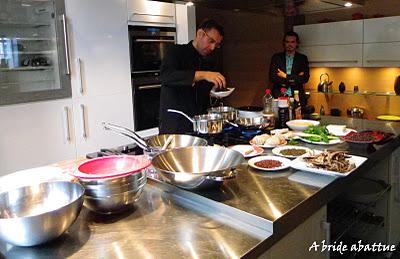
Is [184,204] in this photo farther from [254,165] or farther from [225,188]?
[254,165]

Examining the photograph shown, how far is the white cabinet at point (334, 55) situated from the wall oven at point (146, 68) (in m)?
1.85

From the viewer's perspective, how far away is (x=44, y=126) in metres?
2.75

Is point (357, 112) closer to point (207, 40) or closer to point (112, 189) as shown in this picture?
point (207, 40)

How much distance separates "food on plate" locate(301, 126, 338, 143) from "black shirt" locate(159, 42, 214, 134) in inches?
28.4

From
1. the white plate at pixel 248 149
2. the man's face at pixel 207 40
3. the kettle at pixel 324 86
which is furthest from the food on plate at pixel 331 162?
the kettle at pixel 324 86

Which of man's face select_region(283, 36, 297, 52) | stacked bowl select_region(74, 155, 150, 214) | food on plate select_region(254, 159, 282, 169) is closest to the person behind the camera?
stacked bowl select_region(74, 155, 150, 214)

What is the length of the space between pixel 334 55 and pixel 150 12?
2.21m

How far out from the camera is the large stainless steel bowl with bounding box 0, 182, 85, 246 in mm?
889

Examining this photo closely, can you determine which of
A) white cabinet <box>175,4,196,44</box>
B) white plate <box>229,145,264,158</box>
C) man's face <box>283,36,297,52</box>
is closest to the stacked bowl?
white plate <box>229,145,264,158</box>

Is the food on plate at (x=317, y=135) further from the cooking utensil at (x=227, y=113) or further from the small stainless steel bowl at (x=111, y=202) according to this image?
the small stainless steel bowl at (x=111, y=202)

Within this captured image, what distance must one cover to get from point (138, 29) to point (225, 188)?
240 cm

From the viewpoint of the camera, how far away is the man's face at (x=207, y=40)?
2.35 metres

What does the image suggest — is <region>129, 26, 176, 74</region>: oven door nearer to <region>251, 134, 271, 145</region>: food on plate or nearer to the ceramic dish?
<region>251, 134, 271, 145</region>: food on plate

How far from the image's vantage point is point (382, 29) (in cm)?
388
